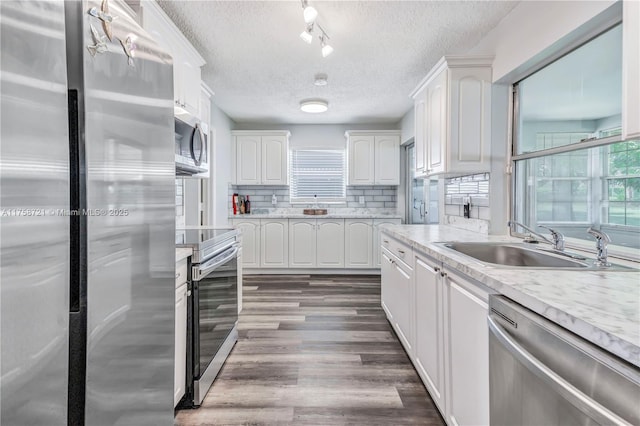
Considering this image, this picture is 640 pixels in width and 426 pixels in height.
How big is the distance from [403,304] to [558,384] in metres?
1.57

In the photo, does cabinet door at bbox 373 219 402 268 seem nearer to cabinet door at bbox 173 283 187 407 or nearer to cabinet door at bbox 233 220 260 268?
cabinet door at bbox 233 220 260 268

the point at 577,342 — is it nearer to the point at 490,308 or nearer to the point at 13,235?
the point at 490,308

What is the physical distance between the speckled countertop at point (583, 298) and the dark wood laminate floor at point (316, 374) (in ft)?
3.31

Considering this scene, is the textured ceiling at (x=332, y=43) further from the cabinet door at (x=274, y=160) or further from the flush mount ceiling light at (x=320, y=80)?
the cabinet door at (x=274, y=160)

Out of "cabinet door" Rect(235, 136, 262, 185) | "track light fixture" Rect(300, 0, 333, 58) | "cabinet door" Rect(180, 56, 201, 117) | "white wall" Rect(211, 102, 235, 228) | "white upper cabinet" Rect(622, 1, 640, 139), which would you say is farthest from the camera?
"cabinet door" Rect(235, 136, 262, 185)

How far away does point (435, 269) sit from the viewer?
5.50 feet

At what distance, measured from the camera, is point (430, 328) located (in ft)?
5.78

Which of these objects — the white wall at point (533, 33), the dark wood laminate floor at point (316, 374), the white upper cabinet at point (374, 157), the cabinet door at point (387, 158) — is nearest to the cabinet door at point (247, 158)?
the white upper cabinet at point (374, 157)

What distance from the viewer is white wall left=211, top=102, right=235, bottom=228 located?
4.24 meters

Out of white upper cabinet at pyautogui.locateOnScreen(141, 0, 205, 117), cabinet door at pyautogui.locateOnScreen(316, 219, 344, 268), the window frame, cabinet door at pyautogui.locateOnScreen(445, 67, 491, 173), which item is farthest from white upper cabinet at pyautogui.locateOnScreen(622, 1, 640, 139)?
the window frame

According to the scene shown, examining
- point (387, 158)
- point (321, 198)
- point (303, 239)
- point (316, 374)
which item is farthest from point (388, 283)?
point (321, 198)

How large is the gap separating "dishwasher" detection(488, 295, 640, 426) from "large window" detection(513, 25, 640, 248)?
101 cm

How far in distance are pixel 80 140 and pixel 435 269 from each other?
1.56m

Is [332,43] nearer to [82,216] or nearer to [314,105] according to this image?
[314,105]
